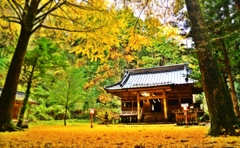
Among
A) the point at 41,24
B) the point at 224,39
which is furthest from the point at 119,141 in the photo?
the point at 224,39

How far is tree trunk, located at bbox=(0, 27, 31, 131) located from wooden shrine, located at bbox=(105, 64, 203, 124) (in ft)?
27.3

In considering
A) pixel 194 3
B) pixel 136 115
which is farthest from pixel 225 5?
pixel 136 115

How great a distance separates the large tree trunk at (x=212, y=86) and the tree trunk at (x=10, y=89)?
4.48 metres

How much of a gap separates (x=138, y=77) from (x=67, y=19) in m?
11.7

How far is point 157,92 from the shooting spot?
586 inches

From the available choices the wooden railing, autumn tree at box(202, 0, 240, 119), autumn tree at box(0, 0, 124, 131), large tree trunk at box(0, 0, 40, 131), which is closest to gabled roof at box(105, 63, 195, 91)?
the wooden railing

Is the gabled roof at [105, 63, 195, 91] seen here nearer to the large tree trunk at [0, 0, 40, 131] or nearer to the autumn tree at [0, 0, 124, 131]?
the autumn tree at [0, 0, 124, 131]

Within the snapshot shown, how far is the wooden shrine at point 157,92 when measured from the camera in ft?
42.9

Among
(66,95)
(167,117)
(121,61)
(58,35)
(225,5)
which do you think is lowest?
(167,117)

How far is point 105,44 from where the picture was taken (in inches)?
232

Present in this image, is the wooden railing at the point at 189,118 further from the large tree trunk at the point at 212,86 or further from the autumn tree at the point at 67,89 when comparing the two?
the autumn tree at the point at 67,89

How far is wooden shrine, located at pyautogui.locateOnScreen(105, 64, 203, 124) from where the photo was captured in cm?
1309

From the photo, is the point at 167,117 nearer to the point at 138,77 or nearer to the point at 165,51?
the point at 138,77

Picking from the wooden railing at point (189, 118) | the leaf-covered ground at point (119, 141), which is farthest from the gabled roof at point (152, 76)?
the leaf-covered ground at point (119, 141)
